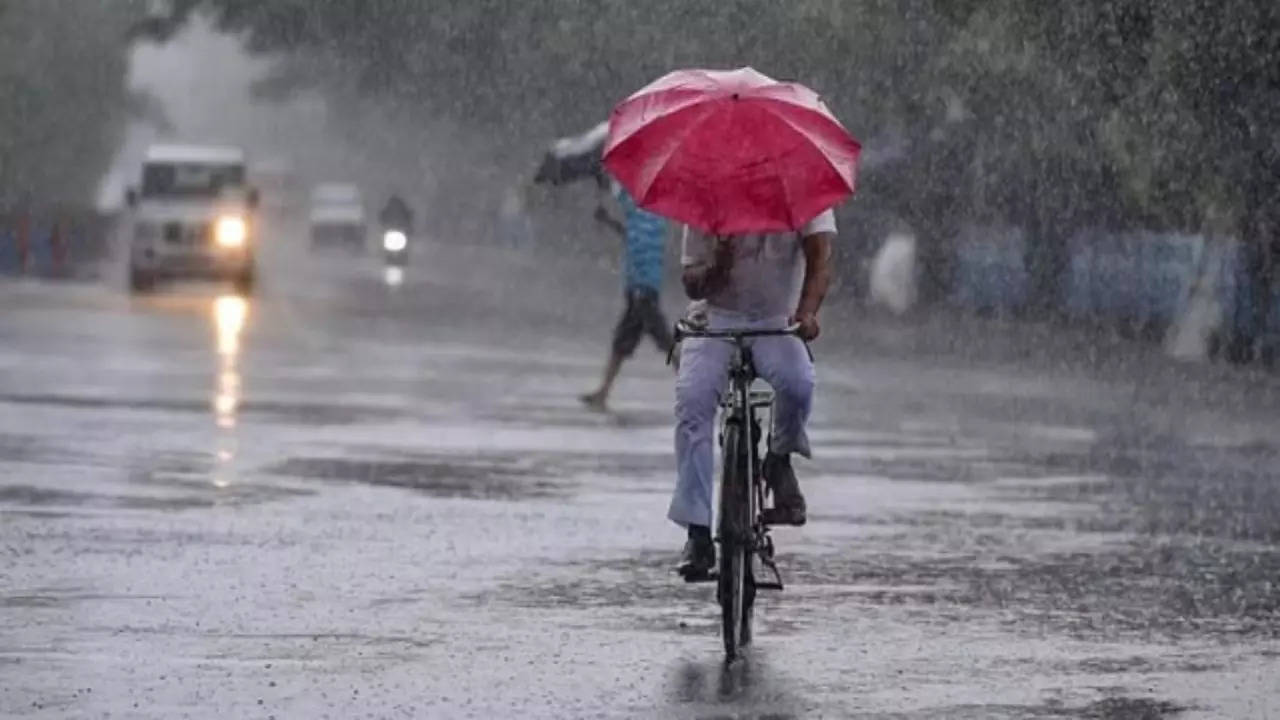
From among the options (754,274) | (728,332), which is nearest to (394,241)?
(754,274)

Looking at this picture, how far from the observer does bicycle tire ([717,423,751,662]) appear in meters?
10.1

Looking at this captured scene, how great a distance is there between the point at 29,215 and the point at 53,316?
27.7 meters

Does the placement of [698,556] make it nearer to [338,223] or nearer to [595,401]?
[595,401]

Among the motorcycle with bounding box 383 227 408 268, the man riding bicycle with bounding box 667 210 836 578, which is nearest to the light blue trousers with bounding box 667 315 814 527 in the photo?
the man riding bicycle with bounding box 667 210 836 578

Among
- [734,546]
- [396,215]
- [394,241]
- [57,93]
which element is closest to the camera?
[734,546]

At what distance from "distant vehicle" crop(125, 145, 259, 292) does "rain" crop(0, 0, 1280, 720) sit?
0.07 m

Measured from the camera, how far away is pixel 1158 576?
1267cm

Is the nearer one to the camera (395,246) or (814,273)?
(814,273)

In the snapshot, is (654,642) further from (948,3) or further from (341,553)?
(948,3)

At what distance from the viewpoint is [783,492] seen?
427 inches

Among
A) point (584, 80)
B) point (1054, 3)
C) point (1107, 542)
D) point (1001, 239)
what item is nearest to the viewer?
point (1107, 542)

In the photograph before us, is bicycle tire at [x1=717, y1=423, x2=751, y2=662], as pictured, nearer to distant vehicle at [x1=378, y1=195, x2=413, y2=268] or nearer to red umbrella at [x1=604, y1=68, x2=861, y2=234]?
red umbrella at [x1=604, y1=68, x2=861, y2=234]

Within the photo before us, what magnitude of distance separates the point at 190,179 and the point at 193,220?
125cm

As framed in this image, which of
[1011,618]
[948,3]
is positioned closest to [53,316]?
[948,3]
